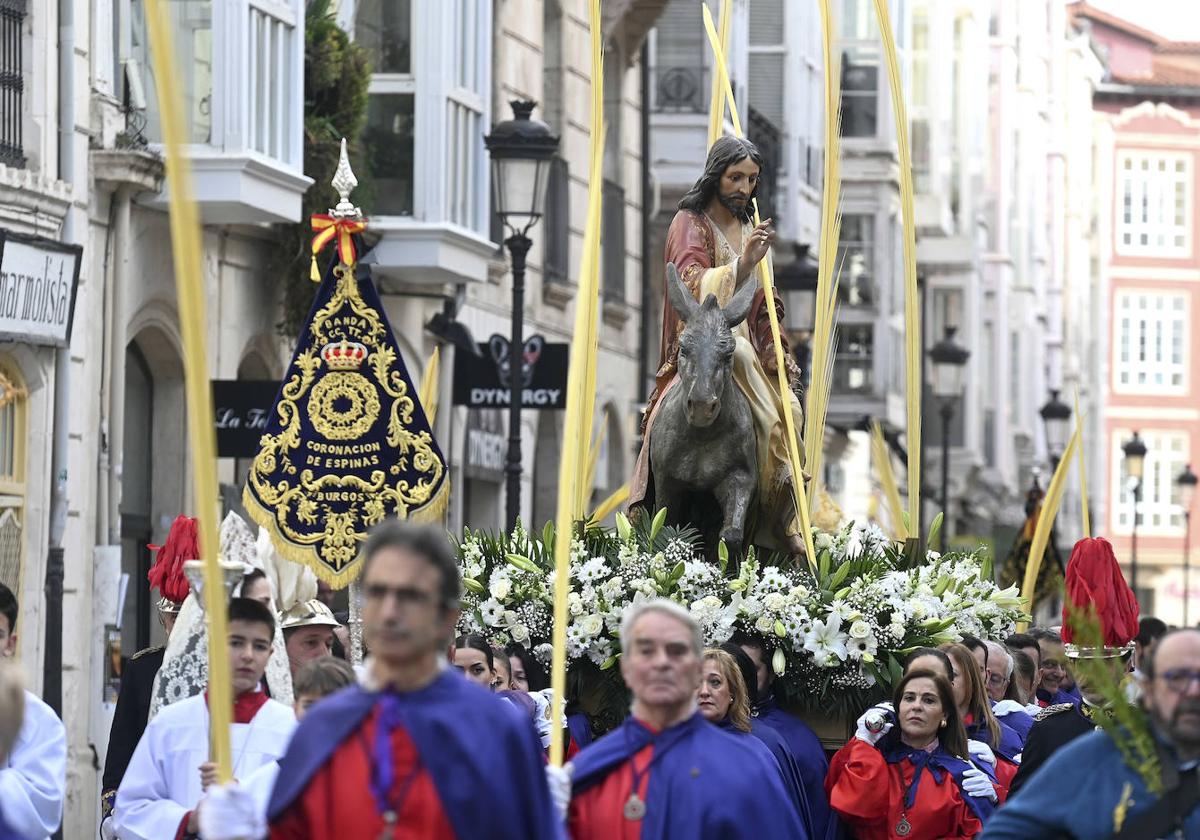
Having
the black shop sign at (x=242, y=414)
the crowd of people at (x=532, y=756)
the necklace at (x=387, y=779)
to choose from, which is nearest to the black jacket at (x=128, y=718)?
the crowd of people at (x=532, y=756)

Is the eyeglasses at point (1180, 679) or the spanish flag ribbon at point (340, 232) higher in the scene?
the spanish flag ribbon at point (340, 232)

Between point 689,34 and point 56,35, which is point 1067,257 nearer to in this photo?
point 689,34

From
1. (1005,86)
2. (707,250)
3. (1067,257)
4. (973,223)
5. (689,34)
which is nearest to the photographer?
(707,250)

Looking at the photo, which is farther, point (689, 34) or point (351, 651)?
point (689, 34)

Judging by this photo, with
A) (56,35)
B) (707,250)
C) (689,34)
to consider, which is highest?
(689,34)

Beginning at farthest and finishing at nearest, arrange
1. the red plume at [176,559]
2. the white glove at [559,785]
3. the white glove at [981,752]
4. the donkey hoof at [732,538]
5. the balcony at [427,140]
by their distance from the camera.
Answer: the balcony at [427,140], the donkey hoof at [732,538], the red plume at [176,559], the white glove at [981,752], the white glove at [559,785]

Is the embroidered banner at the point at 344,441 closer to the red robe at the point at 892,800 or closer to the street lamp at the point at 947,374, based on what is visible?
the red robe at the point at 892,800

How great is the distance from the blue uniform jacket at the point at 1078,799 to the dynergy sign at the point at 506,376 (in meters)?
12.8

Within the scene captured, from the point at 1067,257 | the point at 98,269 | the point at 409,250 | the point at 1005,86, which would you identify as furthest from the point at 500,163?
the point at 1067,257

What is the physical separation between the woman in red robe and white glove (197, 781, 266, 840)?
4.23 metres

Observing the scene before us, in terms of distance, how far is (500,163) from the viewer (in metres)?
18.4

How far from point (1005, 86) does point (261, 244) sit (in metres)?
42.2

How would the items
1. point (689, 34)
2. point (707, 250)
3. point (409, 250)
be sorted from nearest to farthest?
point (707, 250)
point (409, 250)
point (689, 34)

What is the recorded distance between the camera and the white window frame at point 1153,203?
275ft
